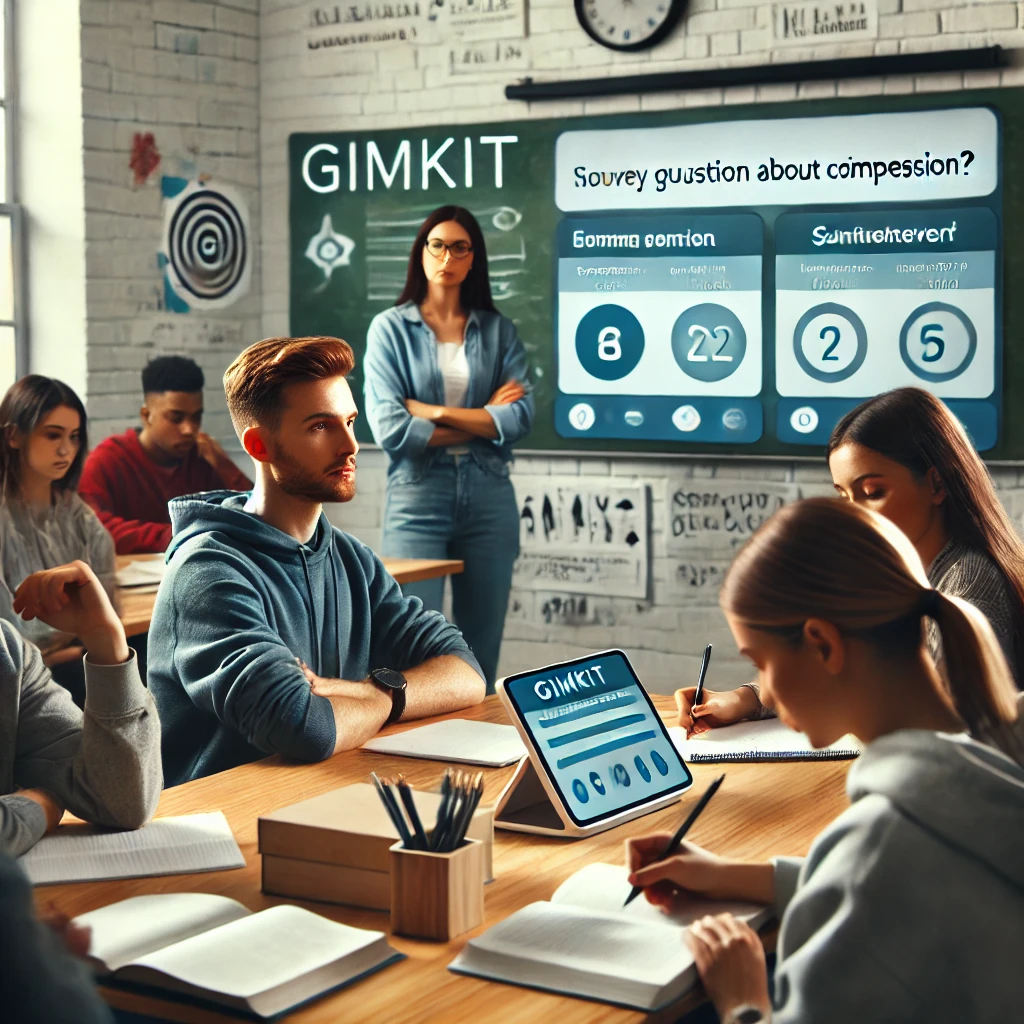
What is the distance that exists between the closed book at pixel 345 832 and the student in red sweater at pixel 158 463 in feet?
9.37

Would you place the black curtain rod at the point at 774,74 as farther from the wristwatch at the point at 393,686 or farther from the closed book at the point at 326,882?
the closed book at the point at 326,882

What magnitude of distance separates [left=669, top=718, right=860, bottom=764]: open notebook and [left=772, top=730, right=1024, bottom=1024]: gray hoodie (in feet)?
3.04

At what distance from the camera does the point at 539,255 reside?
5.30 meters

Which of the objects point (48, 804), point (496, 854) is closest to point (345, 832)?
point (496, 854)

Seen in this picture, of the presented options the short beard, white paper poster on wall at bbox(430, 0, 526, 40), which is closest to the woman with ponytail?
the short beard

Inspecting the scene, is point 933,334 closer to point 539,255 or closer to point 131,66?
point 539,255

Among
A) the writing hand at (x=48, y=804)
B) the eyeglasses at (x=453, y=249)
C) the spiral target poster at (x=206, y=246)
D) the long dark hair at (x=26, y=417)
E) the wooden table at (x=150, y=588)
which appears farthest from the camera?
the spiral target poster at (x=206, y=246)

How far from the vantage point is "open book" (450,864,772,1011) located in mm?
1339

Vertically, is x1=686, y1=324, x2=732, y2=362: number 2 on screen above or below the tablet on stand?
above

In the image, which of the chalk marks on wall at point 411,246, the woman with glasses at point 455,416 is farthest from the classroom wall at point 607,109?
the woman with glasses at point 455,416

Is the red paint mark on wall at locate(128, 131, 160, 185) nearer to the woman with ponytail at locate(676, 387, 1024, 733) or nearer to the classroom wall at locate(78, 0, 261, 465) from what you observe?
the classroom wall at locate(78, 0, 261, 465)

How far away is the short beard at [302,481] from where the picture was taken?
2402 millimetres

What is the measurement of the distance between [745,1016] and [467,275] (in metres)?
3.61

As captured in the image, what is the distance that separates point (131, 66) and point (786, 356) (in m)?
2.54
